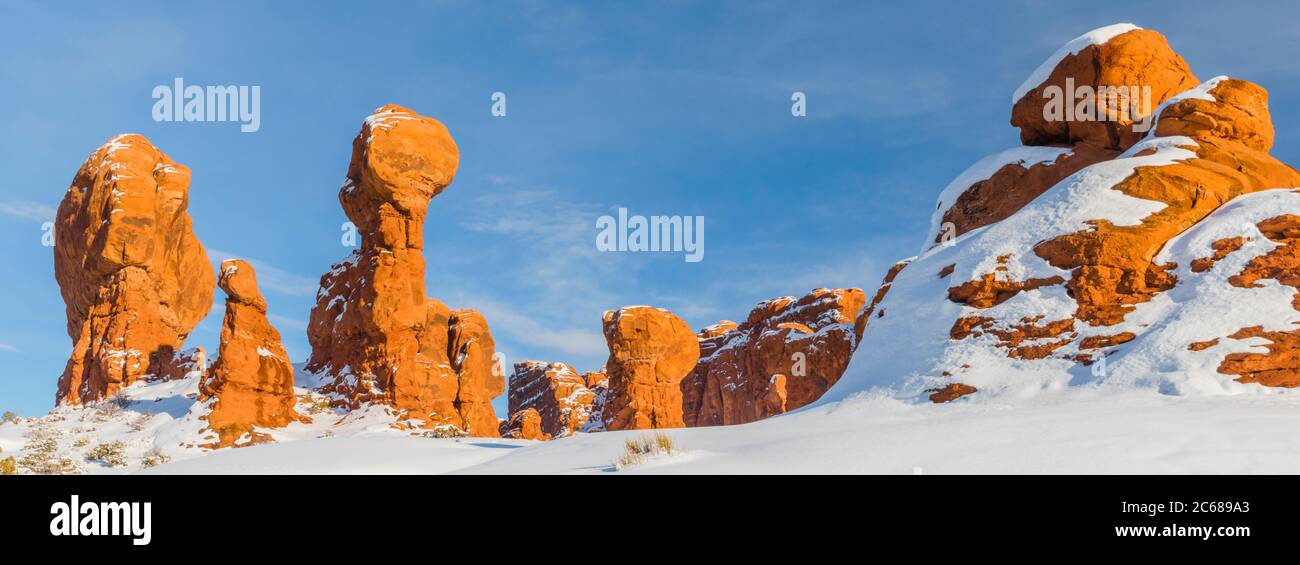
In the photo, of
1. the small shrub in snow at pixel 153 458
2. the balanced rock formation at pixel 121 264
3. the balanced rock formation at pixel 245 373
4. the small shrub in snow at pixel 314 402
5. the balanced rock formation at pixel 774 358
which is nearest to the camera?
the small shrub in snow at pixel 153 458

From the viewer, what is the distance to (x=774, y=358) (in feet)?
205

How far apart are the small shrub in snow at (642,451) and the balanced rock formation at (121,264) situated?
143ft

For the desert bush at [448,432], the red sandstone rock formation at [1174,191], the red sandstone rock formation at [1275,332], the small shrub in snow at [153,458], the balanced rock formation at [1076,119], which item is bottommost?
the small shrub in snow at [153,458]

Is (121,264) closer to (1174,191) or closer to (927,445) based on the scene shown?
(1174,191)

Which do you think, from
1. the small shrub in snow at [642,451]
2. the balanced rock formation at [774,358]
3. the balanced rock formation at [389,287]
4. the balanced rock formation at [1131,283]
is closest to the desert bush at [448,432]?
the balanced rock formation at [389,287]

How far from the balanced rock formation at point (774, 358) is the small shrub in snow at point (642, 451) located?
142ft

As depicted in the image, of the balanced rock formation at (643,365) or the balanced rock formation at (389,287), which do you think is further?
the balanced rock formation at (643,365)

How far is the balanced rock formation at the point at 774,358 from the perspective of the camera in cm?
5697

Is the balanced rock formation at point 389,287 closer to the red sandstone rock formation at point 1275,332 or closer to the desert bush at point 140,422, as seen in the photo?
the desert bush at point 140,422

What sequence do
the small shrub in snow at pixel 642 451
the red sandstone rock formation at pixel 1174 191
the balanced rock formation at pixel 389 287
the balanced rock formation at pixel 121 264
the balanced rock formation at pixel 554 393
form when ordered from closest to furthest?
1. the small shrub in snow at pixel 642 451
2. the red sandstone rock formation at pixel 1174 191
3. the balanced rock formation at pixel 389 287
4. the balanced rock formation at pixel 121 264
5. the balanced rock formation at pixel 554 393

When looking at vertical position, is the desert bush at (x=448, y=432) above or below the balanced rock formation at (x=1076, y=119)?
below

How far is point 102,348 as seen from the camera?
47469 mm

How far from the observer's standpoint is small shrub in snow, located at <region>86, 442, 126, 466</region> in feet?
115
